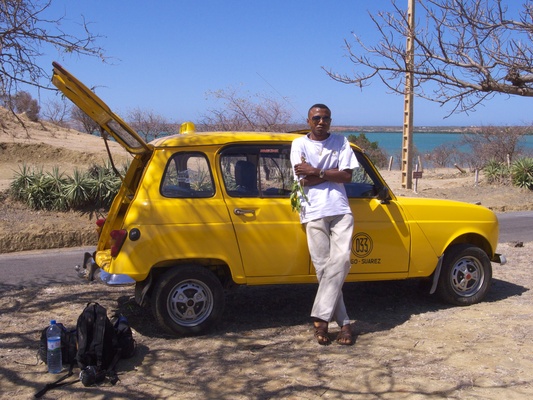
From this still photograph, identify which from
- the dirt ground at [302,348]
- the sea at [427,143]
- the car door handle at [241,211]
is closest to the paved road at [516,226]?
the dirt ground at [302,348]

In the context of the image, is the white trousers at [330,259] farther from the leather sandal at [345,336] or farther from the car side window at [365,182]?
the car side window at [365,182]

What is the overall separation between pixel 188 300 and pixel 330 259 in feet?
4.32

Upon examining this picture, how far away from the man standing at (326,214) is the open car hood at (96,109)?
146 centimetres

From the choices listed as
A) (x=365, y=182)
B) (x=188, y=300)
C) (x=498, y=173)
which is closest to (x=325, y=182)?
(x=365, y=182)

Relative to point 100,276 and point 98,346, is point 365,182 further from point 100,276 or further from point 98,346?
point 98,346

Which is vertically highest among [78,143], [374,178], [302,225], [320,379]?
[78,143]

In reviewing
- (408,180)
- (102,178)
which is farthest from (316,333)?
(408,180)

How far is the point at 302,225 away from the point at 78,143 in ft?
79.2

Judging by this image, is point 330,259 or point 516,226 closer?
point 330,259

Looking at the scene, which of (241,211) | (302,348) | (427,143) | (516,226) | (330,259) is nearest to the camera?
(302,348)

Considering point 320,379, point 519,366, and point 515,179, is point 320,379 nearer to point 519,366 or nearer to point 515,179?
point 519,366

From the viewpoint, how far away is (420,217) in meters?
6.25

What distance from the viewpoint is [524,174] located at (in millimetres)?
20031

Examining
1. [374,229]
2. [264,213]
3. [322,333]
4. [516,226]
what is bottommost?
[322,333]
